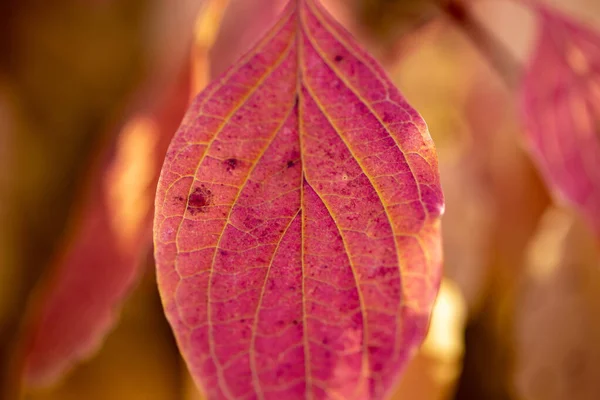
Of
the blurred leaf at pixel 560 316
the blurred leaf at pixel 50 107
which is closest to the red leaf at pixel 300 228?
the blurred leaf at pixel 560 316

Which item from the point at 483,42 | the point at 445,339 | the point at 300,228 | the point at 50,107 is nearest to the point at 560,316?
the point at 445,339

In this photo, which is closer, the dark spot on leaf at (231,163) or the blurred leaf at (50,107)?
the dark spot on leaf at (231,163)

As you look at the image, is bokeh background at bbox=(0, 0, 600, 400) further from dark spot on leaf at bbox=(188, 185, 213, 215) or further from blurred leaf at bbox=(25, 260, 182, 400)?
dark spot on leaf at bbox=(188, 185, 213, 215)

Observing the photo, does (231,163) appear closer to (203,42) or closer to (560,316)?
(203,42)

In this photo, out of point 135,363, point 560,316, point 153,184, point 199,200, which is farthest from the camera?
point 135,363

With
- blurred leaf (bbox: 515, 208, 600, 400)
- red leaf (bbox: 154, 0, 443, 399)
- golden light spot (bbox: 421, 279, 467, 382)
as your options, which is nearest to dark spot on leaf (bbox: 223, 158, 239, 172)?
red leaf (bbox: 154, 0, 443, 399)

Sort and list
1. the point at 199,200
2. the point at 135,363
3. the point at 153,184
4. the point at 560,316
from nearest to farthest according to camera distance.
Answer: the point at 199,200 < the point at 153,184 < the point at 560,316 < the point at 135,363

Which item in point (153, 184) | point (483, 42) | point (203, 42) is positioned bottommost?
point (153, 184)

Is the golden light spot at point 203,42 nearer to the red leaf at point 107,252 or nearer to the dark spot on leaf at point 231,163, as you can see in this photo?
the red leaf at point 107,252
